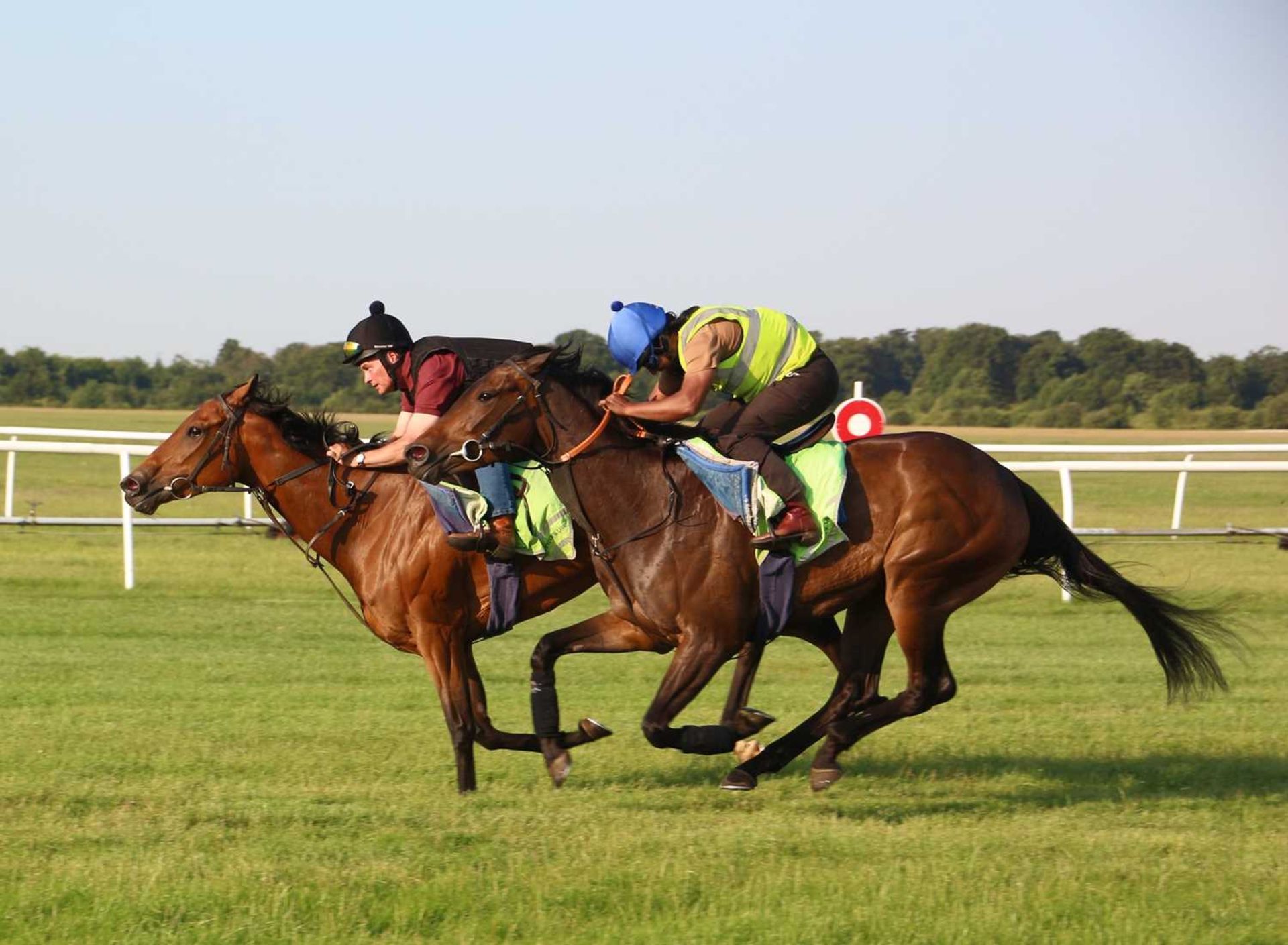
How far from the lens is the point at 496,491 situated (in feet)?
20.9

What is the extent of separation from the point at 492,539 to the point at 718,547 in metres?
0.93

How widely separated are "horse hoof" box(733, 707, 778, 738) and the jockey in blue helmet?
0.88m

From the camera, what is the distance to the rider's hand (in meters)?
5.99

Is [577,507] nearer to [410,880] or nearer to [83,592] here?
[410,880]

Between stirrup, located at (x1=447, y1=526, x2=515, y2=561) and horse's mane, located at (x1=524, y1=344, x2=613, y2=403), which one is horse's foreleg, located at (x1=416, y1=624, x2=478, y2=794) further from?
horse's mane, located at (x1=524, y1=344, x2=613, y2=403)

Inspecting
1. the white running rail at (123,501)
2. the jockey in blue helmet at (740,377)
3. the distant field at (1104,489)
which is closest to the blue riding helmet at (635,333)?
the jockey in blue helmet at (740,377)

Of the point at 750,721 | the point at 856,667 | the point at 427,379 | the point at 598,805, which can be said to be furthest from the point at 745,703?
the point at 427,379

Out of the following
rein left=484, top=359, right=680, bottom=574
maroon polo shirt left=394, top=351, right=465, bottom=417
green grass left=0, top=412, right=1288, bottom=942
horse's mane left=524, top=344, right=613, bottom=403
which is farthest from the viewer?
maroon polo shirt left=394, top=351, right=465, bottom=417

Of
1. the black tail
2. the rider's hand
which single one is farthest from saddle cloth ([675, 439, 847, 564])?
the black tail

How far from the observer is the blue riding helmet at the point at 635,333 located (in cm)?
607

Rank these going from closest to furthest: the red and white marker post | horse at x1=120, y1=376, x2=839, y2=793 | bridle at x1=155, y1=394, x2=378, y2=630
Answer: horse at x1=120, y1=376, x2=839, y2=793 → bridle at x1=155, y1=394, x2=378, y2=630 → the red and white marker post

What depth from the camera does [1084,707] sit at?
8477mm

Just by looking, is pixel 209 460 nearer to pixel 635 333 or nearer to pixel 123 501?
pixel 635 333

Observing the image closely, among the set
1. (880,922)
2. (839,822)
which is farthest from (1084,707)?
(880,922)
